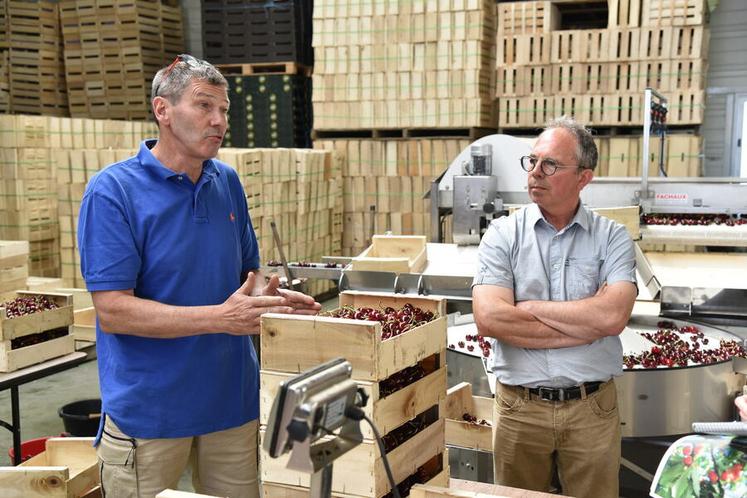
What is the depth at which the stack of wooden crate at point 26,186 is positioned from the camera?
9297 millimetres

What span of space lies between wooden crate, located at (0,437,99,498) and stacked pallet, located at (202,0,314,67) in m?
8.14

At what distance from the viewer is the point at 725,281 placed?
5762mm

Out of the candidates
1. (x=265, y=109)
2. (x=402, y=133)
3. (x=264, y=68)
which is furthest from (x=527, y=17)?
(x=264, y=68)

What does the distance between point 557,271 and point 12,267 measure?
16.2ft

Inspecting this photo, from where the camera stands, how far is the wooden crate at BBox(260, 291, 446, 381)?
2250 mm

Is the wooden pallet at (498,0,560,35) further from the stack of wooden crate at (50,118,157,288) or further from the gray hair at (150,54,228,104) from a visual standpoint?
the gray hair at (150,54,228,104)

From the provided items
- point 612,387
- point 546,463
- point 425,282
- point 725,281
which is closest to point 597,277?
point 612,387

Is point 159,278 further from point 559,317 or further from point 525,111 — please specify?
point 525,111

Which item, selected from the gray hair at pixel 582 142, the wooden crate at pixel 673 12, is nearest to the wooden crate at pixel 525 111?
the wooden crate at pixel 673 12

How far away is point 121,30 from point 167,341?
1077 centimetres

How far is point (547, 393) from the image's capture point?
285 centimetres

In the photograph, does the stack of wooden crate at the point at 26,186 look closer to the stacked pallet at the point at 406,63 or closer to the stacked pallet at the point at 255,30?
the stacked pallet at the point at 255,30

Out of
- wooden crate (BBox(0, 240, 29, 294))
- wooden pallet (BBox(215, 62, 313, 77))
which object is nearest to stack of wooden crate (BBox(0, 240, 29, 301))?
wooden crate (BBox(0, 240, 29, 294))

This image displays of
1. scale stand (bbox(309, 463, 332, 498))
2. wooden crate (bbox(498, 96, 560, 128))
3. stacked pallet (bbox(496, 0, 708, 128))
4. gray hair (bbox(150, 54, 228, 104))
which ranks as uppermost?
stacked pallet (bbox(496, 0, 708, 128))
